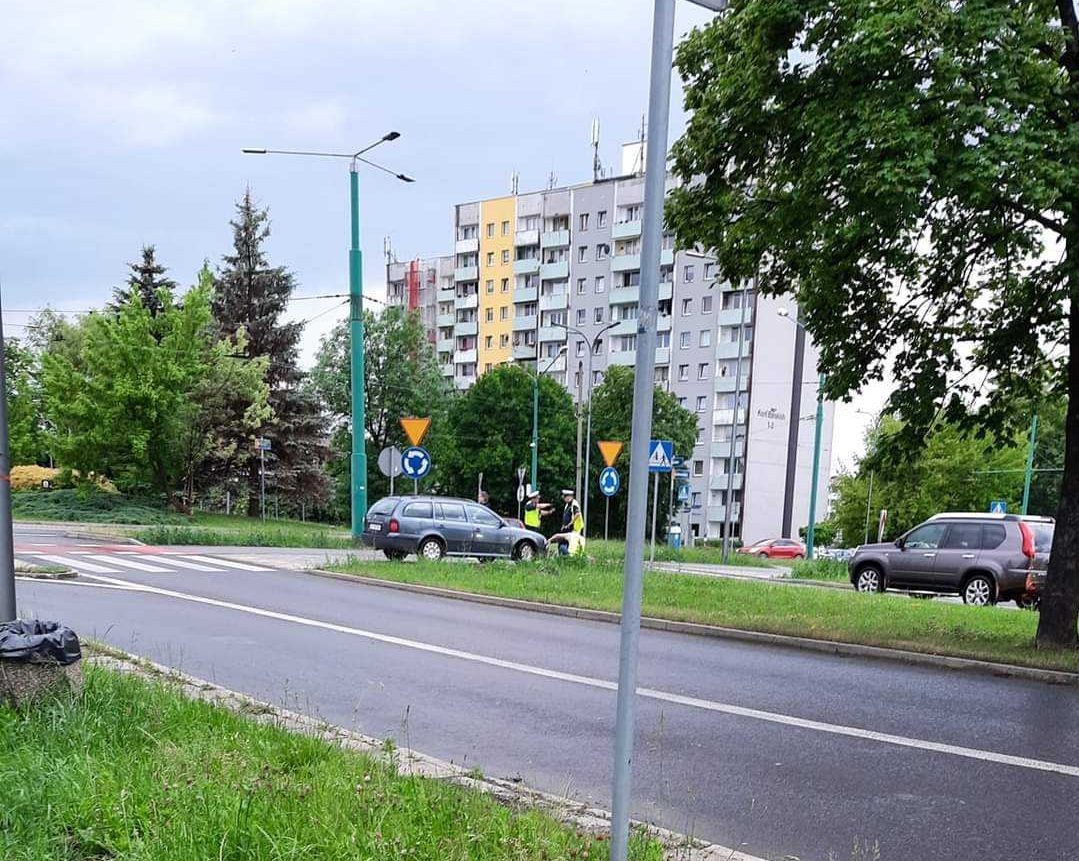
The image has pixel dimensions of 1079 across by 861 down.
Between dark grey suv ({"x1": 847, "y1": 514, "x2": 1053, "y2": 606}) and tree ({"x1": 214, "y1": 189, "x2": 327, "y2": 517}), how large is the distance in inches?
1433

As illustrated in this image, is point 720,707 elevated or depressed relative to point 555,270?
depressed

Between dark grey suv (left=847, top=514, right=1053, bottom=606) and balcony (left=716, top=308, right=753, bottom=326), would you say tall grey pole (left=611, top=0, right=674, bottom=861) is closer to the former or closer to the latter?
dark grey suv (left=847, top=514, right=1053, bottom=606)

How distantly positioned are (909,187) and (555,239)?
83651mm

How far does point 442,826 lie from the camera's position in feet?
14.0

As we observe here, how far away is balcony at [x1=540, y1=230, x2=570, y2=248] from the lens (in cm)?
9019

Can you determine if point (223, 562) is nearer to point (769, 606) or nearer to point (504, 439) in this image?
point (769, 606)

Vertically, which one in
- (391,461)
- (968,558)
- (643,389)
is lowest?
(968,558)

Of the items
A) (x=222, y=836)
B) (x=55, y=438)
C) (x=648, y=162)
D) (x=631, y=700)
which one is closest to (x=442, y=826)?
(x=222, y=836)

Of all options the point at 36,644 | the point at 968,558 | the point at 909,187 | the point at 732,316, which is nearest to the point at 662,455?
the point at 968,558

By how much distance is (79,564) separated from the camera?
19.8 m

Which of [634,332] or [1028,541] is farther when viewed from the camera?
[634,332]

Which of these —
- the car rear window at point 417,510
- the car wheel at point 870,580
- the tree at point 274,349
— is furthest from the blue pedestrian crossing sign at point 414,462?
the tree at point 274,349

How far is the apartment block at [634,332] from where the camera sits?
78750 mm

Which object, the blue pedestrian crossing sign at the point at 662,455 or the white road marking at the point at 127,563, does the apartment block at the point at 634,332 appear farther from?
the white road marking at the point at 127,563
